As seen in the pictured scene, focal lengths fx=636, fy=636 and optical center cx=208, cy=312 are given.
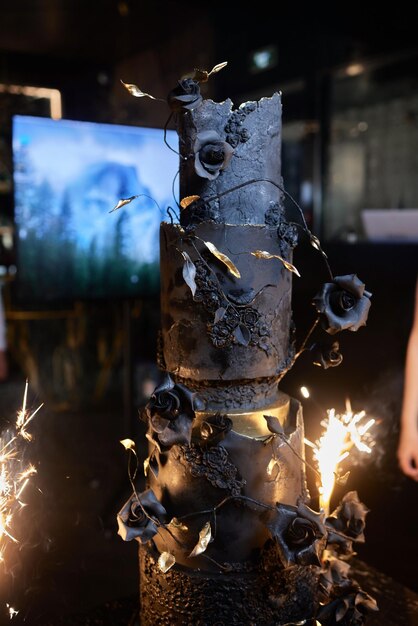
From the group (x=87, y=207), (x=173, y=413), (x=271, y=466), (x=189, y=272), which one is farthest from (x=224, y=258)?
(x=87, y=207)

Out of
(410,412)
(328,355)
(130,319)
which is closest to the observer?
(328,355)

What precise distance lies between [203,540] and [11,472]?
547 millimetres

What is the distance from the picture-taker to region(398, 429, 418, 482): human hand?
2.17m

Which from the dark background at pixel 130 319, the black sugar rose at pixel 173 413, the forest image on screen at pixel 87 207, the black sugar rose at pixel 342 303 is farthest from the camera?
the forest image on screen at pixel 87 207

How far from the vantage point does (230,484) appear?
4.49ft

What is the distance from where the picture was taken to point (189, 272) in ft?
4.21

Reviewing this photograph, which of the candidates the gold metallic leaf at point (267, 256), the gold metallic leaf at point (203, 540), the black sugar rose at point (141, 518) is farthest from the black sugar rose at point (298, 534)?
the gold metallic leaf at point (267, 256)

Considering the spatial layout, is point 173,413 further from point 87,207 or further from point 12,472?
point 87,207

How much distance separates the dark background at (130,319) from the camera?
2.14 m

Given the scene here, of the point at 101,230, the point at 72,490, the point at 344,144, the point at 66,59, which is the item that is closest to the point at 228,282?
the point at 101,230

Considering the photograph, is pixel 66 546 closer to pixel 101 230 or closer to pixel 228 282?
pixel 101 230

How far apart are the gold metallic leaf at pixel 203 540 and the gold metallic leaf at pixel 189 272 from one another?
19.0 inches

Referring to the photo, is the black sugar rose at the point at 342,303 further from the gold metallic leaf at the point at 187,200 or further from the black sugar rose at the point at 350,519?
the black sugar rose at the point at 350,519

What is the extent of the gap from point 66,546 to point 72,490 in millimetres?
474
